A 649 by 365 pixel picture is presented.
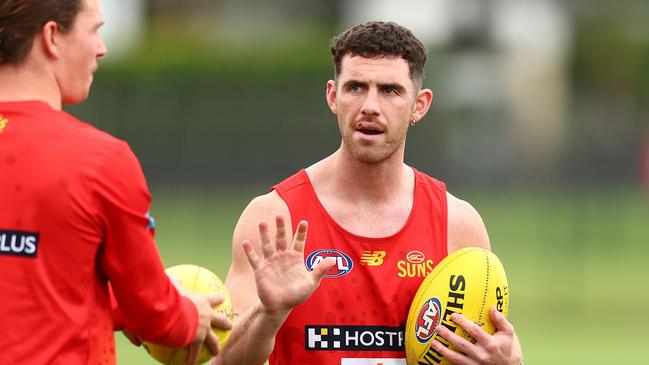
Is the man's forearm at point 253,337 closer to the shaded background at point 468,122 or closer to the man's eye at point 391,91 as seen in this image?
the man's eye at point 391,91

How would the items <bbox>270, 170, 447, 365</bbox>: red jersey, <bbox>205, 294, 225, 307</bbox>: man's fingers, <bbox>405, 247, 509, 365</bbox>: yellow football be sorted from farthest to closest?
<bbox>270, 170, 447, 365</bbox>: red jersey
<bbox>405, 247, 509, 365</bbox>: yellow football
<bbox>205, 294, 225, 307</bbox>: man's fingers

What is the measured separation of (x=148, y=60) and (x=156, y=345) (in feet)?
106

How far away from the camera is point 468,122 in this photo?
36.2 m

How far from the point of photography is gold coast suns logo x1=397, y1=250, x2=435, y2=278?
20.7 ft

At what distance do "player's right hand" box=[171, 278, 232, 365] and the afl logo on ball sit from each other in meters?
1.06

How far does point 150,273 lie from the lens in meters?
4.63

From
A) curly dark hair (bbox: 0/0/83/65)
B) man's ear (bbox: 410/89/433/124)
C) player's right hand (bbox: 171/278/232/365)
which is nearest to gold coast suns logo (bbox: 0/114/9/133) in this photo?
curly dark hair (bbox: 0/0/83/65)

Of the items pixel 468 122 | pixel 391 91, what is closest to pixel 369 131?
pixel 391 91

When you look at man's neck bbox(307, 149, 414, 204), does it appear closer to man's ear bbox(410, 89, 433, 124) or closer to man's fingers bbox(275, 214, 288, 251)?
man's ear bbox(410, 89, 433, 124)

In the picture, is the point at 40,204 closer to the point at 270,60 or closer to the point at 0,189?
the point at 0,189

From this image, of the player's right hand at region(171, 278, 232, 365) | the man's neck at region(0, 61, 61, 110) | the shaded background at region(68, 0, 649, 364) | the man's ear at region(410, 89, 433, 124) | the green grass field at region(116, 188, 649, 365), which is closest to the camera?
the man's neck at region(0, 61, 61, 110)

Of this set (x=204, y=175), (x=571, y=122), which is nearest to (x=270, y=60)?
(x=204, y=175)

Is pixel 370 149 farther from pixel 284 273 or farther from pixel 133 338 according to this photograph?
pixel 133 338

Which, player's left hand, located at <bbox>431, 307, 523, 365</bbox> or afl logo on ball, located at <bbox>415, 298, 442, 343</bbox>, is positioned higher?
afl logo on ball, located at <bbox>415, 298, 442, 343</bbox>
